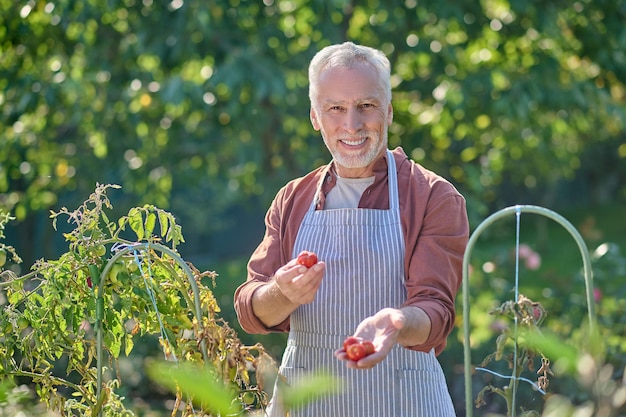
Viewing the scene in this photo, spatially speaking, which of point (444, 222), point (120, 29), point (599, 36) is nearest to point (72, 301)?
point (444, 222)

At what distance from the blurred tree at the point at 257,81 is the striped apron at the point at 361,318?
8.78 ft

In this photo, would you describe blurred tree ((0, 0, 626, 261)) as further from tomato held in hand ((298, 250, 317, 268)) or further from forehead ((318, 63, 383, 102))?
tomato held in hand ((298, 250, 317, 268))

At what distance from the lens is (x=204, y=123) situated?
542cm

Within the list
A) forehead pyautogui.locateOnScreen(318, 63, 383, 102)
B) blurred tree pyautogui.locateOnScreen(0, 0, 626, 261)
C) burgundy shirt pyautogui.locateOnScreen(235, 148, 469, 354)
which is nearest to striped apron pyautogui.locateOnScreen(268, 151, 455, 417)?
burgundy shirt pyautogui.locateOnScreen(235, 148, 469, 354)

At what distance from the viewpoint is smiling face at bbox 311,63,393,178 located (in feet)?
6.38

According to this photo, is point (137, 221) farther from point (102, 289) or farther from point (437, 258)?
point (437, 258)

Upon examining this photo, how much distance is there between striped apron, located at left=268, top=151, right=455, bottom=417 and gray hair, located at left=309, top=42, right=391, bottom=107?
7.2 inches

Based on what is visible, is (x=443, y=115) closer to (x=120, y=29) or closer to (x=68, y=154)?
(x=120, y=29)

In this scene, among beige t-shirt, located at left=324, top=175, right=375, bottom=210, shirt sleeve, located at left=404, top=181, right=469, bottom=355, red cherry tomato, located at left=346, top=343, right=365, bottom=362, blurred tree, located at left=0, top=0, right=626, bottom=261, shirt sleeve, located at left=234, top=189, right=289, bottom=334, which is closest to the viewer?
red cherry tomato, located at left=346, top=343, right=365, bottom=362

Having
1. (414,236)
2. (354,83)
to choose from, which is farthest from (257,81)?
(414,236)

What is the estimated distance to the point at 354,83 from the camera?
76.4 inches

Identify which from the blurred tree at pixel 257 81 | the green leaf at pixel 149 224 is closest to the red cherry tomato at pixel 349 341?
the green leaf at pixel 149 224

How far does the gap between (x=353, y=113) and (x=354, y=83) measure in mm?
62

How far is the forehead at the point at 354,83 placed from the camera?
6.37 ft
